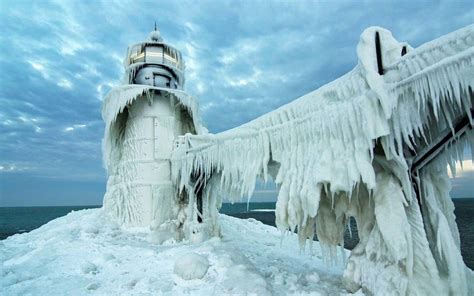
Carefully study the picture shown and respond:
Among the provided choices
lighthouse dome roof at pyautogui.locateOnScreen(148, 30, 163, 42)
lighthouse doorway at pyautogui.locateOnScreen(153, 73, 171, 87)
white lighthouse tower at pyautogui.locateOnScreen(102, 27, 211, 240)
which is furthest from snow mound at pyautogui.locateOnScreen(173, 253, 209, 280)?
lighthouse dome roof at pyautogui.locateOnScreen(148, 30, 163, 42)

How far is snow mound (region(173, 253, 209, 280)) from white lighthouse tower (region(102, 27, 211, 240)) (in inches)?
200

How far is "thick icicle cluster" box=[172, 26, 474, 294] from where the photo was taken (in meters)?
5.17

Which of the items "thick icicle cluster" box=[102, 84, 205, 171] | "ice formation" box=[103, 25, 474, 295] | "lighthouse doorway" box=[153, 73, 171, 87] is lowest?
"ice formation" box=[103, 25, 474, 295]

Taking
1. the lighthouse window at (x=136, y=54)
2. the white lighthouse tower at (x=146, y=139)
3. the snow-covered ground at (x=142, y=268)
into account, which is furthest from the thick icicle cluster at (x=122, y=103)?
the snow-covered ground at (x=142, y=268)

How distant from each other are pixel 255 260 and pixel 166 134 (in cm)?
708

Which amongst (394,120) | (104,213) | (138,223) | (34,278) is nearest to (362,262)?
(394,120)

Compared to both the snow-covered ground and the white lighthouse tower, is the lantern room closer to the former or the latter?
the white lighthouse tower

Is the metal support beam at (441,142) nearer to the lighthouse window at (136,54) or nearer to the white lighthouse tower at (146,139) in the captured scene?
the white lighthouse tower at (146,139)

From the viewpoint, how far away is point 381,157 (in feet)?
20.4

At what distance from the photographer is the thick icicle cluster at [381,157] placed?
517 cm

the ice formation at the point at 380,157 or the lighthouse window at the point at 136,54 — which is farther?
the lighthouse window at the point at 136,54

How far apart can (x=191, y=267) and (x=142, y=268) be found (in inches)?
63.7

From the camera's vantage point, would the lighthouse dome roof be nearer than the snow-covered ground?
No

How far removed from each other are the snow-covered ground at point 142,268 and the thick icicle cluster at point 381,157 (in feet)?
4.82
